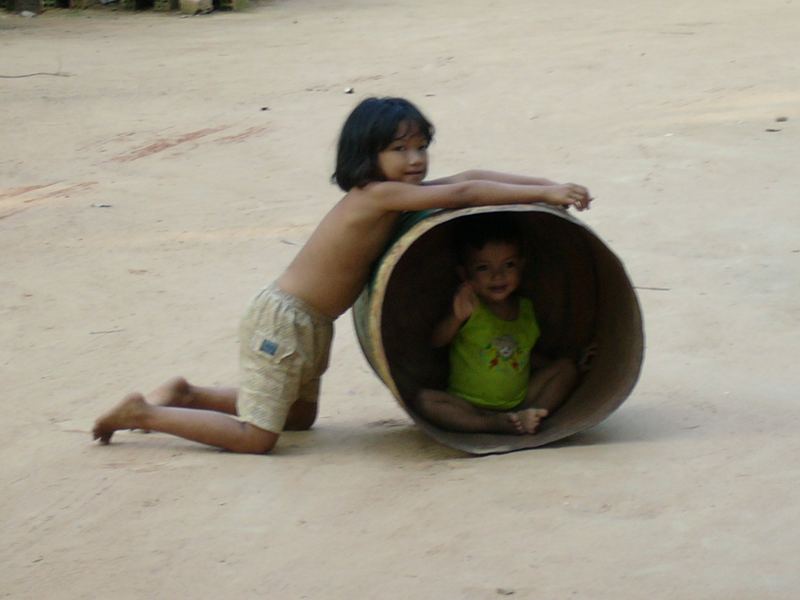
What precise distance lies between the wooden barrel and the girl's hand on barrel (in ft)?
0.80

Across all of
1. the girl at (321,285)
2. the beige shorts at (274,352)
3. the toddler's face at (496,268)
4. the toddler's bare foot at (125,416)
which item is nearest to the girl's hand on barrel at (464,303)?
the toddler's face at (496,268)

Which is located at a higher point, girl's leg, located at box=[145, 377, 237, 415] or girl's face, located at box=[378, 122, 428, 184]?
girl's face, located at box=[378, 122, 428, 184]

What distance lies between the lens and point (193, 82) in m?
10.6

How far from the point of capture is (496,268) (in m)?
4.54

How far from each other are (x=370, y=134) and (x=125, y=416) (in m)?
1.21

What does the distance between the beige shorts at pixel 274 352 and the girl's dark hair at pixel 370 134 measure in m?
0.47

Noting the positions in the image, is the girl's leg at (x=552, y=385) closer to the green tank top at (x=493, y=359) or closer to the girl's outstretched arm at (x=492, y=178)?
the green tank top at (x=493, y=359)

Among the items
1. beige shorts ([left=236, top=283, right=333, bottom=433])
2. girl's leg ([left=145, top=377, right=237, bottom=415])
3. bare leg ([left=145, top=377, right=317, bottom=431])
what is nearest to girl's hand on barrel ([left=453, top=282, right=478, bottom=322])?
beige shorts ([left=236, top=283, right=333, bottom=433])

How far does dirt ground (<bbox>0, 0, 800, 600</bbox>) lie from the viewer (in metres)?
3.31

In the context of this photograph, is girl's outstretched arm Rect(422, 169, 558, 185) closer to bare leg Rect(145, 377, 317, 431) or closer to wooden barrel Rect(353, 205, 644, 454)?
wooden barrel Rect(353, 205, 644, 454)

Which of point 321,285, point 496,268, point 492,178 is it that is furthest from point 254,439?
point 492,178

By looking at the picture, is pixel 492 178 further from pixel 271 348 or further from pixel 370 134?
pixel 271 348

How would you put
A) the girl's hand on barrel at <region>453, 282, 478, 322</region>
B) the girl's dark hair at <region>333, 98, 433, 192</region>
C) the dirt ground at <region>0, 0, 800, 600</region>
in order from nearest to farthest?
1. the dirt ground at <region>0, 0, 800, 600</region>
2. the girl's dark hair at <region>333, 98, 433, 192</region>
3. the girl's hand on barrel at <region>453, 282, 478, 322</region>

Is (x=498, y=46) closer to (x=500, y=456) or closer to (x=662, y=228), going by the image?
(x=662, y=228)
